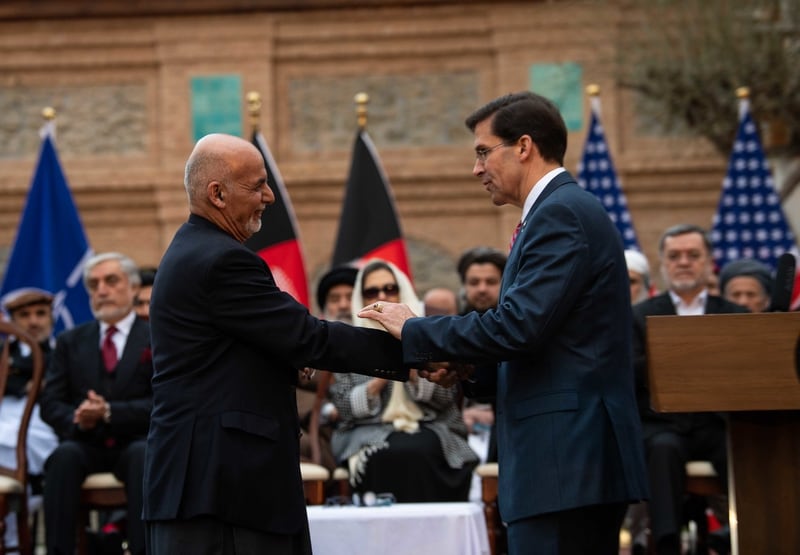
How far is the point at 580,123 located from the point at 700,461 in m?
8.54

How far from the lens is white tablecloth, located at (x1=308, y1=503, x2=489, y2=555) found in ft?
15.4

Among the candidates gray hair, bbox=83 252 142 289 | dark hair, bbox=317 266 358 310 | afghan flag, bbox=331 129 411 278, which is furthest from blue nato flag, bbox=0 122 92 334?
dark hair, bbox=317 266 358 310

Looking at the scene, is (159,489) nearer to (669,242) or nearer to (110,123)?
(669,242)

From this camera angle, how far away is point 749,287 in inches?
260

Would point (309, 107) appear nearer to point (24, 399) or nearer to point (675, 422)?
point (24, 399)

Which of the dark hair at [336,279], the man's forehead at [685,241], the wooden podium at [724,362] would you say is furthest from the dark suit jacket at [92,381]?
the wooden podium at [724,362]

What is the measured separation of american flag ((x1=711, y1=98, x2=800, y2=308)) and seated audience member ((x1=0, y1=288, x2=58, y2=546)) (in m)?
5.16

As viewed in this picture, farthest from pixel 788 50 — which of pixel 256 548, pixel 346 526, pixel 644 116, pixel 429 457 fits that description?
pixel 256 548

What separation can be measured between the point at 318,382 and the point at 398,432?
22.7 inches

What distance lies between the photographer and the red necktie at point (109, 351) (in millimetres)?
6281

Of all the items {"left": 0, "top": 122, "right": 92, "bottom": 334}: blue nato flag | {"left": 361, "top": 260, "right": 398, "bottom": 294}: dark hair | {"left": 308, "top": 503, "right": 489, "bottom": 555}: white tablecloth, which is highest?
{"left": 0, "top": 122, "right": 92, "bottom": 334}: blue nato flag

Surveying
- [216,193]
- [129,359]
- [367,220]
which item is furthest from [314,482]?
[367,220]

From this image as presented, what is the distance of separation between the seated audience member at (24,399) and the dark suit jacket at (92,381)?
205 mm

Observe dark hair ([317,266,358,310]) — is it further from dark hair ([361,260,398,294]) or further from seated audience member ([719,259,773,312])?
seated audience member ([719,259,773,312])
